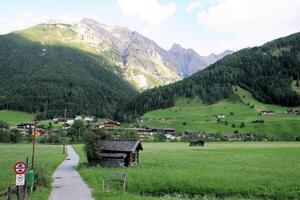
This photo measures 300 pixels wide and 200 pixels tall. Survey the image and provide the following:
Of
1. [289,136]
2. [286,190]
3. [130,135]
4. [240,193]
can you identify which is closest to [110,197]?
[240,193]

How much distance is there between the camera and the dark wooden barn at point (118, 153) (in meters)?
62.6

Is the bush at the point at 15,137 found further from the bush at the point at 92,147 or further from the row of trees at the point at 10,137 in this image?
the bush at the point at 92,147

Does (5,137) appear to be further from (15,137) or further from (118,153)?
(118,153)

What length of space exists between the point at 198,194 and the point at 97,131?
30.4 meters

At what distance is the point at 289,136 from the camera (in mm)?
197625

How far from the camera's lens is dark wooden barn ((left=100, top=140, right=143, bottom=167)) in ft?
205

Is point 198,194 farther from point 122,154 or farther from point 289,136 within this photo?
point 289,136

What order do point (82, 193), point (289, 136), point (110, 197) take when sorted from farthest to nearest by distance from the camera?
point (289, 136) → point (82, 193) → point (110, 197)

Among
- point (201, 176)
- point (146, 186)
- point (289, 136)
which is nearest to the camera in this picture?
point (146, 186)

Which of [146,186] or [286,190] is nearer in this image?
[286,190]

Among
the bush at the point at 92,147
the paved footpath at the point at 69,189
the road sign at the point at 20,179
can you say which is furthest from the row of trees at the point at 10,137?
the road sign at the point at 20,179

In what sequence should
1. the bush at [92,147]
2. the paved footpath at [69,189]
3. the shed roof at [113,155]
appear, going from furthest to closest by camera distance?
the shed roof at [113,155]
the bush at [92,147]
the paved footpath at [69,189]

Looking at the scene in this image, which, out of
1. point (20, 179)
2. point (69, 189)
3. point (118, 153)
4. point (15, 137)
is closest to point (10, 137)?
point (15, 137)

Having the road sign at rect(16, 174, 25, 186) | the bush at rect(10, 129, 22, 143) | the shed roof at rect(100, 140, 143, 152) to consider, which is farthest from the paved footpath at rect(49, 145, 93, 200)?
the bush at rect(10, 129, 22, 143)
